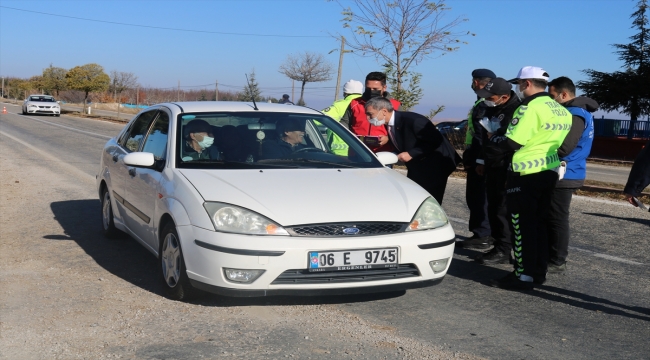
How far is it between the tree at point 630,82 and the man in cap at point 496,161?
1489 inches

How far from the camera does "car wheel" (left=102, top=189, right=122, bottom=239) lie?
7109mm

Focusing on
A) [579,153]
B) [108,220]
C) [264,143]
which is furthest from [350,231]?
[108,220]

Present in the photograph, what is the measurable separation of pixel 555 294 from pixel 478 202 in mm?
1890

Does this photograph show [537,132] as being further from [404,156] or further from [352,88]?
[352,88]

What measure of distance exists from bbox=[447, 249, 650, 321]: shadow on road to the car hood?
1.24 meters

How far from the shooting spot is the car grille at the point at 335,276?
4.49m

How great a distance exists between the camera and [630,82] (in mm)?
42500

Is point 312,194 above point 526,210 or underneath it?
above

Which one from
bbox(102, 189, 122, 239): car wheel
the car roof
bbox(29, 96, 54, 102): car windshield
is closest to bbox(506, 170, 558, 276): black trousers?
the car roof

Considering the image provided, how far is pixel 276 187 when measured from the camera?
490 cm

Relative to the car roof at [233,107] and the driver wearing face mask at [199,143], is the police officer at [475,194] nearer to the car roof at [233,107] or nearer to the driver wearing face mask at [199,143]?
the car roof at [233,107]

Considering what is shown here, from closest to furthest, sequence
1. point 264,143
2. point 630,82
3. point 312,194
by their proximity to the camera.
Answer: point 312,194
point 264,143
point 630,82

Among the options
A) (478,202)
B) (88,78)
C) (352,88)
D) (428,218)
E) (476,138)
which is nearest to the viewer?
(428,218)

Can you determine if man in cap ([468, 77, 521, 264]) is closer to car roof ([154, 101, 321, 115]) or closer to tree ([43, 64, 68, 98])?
car roof ([154, 101, 321, 115])
